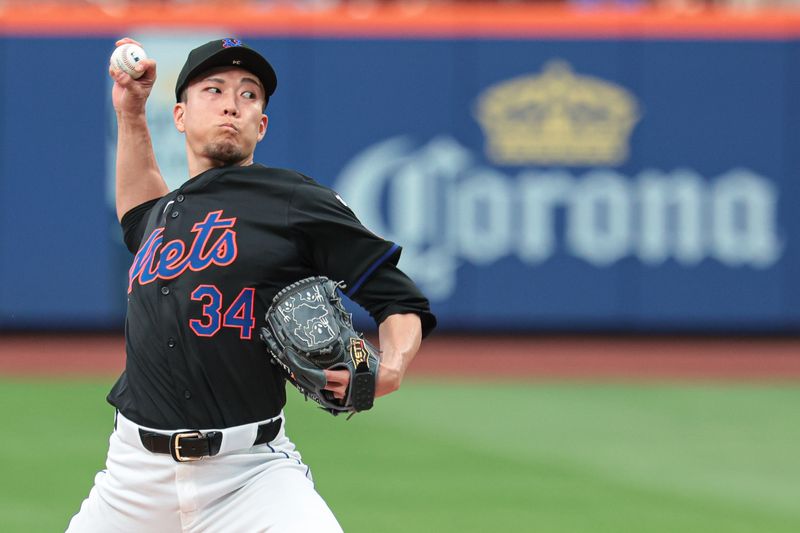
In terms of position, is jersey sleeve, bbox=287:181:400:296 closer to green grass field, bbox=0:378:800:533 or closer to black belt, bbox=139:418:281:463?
black belt, bbox=139:418:281:463

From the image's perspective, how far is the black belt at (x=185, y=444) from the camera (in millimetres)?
3406

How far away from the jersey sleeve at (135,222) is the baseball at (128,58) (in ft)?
1.36

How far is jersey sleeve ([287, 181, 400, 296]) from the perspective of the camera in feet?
11.5

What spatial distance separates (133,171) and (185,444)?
3.41ft

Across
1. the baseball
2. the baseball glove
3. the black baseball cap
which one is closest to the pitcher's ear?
the black baseball cap

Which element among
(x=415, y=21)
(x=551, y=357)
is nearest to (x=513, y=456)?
(x=551, y=357)

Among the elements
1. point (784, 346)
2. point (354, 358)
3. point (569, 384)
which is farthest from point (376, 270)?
point (784, 346)

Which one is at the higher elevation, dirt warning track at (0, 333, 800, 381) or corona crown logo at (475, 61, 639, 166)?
corona crown logo at (475, 61, 639, 166)

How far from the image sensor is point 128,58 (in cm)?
387

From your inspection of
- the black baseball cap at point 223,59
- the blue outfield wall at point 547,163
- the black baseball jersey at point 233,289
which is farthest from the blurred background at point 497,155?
the black baseball jersey at point 233,289

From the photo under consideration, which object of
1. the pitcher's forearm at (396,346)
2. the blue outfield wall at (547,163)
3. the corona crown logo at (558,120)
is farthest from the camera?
the corona crown logo at (558,120)

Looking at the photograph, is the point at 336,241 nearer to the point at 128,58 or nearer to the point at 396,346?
the point at 396,346

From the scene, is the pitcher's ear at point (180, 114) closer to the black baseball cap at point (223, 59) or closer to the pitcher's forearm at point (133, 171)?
the black baseball cap at point (223, 59)

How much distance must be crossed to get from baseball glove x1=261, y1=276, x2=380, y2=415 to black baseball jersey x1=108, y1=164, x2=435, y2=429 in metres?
0.18
